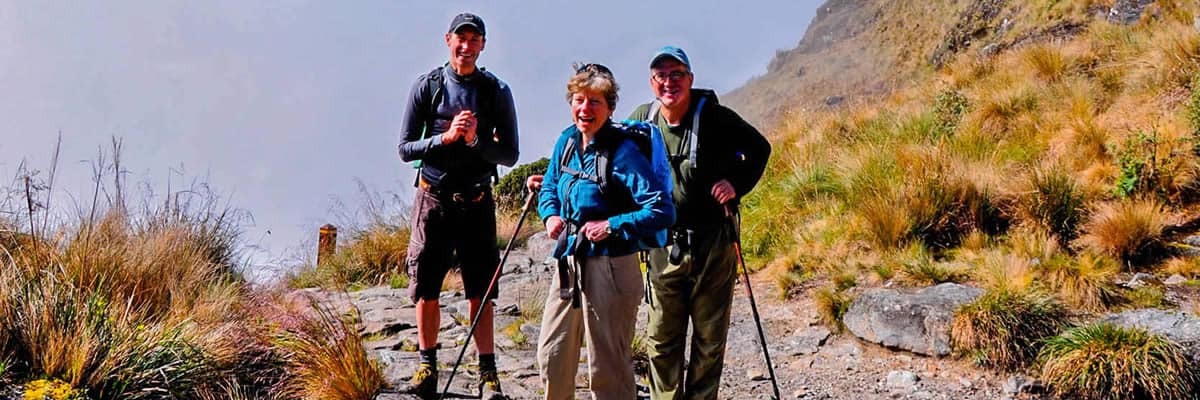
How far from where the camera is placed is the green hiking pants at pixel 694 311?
3555mm

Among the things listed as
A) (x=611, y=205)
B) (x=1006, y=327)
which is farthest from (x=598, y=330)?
(x=1006, y=327)

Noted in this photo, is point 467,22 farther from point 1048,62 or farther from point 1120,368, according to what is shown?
point 1048,62

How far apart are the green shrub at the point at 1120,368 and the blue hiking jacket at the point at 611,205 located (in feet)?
10.1

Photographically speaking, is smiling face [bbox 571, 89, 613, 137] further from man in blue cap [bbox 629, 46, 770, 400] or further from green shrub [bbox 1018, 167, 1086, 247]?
green shrub [bbox 1018, 167, 1086, 247]

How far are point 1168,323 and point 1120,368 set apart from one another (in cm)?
71

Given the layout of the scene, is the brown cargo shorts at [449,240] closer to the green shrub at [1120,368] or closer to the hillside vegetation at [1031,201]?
the hillside vegetation at [1031,201]

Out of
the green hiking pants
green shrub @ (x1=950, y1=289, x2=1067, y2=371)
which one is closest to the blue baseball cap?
the green hiking pants

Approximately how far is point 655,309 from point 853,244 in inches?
165

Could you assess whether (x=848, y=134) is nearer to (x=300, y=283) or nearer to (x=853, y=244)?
(x=853, y=244)

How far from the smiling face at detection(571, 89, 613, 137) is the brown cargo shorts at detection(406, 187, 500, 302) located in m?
0.98

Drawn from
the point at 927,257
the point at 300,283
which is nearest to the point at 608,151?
the point at 927,257

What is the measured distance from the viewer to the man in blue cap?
11.6ft

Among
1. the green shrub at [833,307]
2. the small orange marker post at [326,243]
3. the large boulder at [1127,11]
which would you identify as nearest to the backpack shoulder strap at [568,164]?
the green shrub at [833,307]

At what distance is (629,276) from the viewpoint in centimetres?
313
